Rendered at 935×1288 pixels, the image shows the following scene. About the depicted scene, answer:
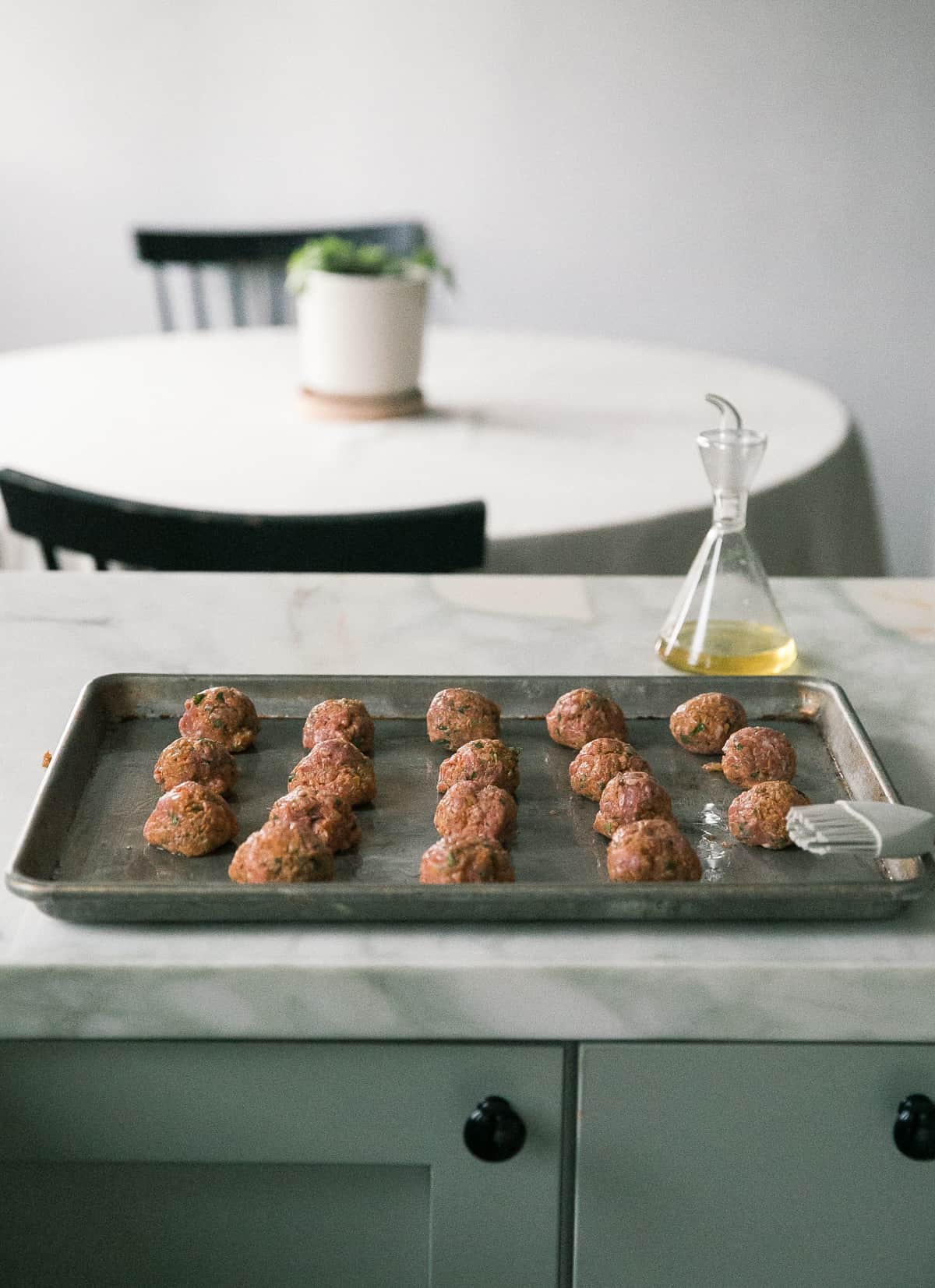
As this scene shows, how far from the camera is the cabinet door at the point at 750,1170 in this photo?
72 centimetres

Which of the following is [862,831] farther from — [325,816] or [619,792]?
[325,816]

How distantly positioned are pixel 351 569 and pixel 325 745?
44cm

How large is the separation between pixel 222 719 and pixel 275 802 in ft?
0.26

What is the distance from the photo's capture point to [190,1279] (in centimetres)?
79

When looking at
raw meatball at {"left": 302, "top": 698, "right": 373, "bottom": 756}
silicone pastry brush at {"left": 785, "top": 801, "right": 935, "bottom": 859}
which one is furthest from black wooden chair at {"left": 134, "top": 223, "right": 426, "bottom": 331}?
silicone pastry brush at {"left": 785, "top": 801, "right": 935, "bottom": 859}

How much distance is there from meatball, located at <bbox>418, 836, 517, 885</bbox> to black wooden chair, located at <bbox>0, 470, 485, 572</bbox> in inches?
21.0

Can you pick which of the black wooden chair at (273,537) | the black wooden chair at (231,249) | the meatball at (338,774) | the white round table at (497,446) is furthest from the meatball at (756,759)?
the black wooden chair at (231,249)

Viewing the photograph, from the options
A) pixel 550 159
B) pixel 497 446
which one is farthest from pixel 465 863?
pixel 550 159

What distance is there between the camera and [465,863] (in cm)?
71

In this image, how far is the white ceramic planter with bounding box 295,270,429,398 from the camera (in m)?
1.97

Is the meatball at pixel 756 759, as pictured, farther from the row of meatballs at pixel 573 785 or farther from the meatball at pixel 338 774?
the meatball at pixel 338 774

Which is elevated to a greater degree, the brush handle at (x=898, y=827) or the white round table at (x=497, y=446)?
the brush handle at (x=898, y=827)

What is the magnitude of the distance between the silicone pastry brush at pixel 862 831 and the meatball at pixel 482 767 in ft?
0.55

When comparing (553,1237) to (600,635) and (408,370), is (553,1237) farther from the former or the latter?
(408,370)
